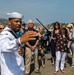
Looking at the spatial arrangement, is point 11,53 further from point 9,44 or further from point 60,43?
point 60,43

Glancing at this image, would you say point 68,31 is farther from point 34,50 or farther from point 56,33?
point 34,50

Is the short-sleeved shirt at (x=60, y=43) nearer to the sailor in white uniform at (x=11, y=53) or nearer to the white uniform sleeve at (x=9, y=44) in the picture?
the sailor in white uniform at (x=11, y=53)

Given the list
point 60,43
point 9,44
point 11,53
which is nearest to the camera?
point 9,44

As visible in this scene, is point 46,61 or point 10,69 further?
point 46,61

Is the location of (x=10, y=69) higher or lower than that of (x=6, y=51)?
lower

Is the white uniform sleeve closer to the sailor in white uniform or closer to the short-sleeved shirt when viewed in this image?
the sailor in white uniform

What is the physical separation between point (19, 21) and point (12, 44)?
1.79 ft

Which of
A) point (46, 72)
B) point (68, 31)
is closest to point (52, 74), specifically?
point (46, 72)

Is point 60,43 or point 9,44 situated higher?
point 9,44

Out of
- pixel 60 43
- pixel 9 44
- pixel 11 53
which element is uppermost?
pixel 9 44

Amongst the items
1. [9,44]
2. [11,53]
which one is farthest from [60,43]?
[9,44]

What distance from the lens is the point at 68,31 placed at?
986 centimetres

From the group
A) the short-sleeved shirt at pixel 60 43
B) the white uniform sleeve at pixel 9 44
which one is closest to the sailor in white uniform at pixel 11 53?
the white uniform sleeve at pixel 9 44

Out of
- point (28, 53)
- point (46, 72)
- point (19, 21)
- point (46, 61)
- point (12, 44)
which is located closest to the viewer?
point (12, 44)
